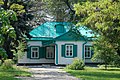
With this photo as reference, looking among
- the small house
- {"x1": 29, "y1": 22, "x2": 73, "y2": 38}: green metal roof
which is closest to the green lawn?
the small house

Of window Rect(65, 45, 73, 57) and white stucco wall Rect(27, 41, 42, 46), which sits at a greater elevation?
white stucco wall Rect(27, 41, 42, 46)

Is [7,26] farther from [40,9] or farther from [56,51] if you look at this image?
[40,9]

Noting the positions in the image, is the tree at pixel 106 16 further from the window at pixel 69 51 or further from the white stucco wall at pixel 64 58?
the window at pixel 69 51

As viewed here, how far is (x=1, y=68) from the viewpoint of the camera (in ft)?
95.5

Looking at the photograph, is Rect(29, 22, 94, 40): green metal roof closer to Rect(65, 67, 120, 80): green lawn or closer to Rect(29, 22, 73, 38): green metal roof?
Rect(29, 22, 73, 38): green metal roof

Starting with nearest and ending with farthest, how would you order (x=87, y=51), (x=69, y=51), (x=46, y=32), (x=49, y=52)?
1. (x=69, y=51)
2. (x=87, y=51)
3. (x=46, y=32)
4. (x=49, y=52)

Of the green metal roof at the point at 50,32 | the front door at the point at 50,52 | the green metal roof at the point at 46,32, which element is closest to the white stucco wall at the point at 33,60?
the front door at the point at 50,52

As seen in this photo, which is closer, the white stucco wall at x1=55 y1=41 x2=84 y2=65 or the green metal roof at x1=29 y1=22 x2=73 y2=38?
the white stucco wall at x1=55 y1=41 x2=84 y2=65

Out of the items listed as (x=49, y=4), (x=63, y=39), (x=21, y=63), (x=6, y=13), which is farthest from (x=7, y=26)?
(x=21, y=63)

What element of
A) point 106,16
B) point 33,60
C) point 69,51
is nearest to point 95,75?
point 106,16

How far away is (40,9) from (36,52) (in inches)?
616

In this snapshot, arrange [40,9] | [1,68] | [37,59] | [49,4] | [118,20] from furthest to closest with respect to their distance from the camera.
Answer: [40,9] → [37,59] → [49,4] → [1,68] → [118,20]

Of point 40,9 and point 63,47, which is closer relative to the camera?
point 63,47

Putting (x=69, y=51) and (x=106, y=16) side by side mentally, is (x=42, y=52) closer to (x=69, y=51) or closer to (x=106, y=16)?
(x=69, y=51)
